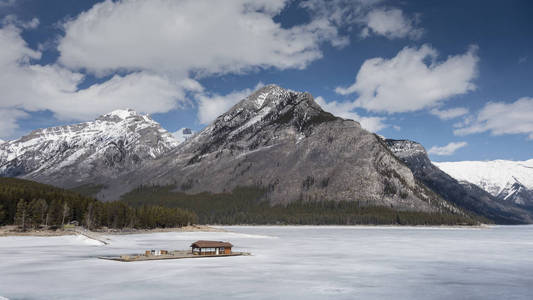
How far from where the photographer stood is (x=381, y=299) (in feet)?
157

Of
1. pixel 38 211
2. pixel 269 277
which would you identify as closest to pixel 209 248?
pixel 269 277

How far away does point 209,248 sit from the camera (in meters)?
96.3

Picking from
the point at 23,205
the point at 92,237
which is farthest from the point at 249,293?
the point at 23,205

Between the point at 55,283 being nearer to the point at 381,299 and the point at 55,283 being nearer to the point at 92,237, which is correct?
the point at 381,299

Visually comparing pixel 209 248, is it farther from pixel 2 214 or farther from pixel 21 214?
pixel 2 214

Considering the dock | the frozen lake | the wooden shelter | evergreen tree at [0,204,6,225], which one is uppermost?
evergreen tree at [0,204,6,225]

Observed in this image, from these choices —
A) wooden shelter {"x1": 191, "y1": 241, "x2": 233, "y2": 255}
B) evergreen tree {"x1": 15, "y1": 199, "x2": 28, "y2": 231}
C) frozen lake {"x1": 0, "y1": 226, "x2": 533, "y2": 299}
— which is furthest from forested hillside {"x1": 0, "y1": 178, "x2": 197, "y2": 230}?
wooden shelter {"x1": 191, "y1": 241, "x2": 233, "y2": 255}

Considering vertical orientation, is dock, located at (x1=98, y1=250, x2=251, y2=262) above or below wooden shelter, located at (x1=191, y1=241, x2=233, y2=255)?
below

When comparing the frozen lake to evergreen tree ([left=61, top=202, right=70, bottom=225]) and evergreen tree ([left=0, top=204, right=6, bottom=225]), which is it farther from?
evergreen tree ([left=61, top=202, right=70, bottom=225])

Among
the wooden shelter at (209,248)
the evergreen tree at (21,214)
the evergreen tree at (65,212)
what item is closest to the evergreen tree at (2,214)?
the evergreen tree at (21,214)

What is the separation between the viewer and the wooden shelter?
310 ft

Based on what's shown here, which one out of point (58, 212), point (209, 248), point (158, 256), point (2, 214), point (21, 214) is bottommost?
point (158, 256)

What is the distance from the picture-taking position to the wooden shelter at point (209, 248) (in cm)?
9461

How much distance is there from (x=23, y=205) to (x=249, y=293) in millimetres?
121767
